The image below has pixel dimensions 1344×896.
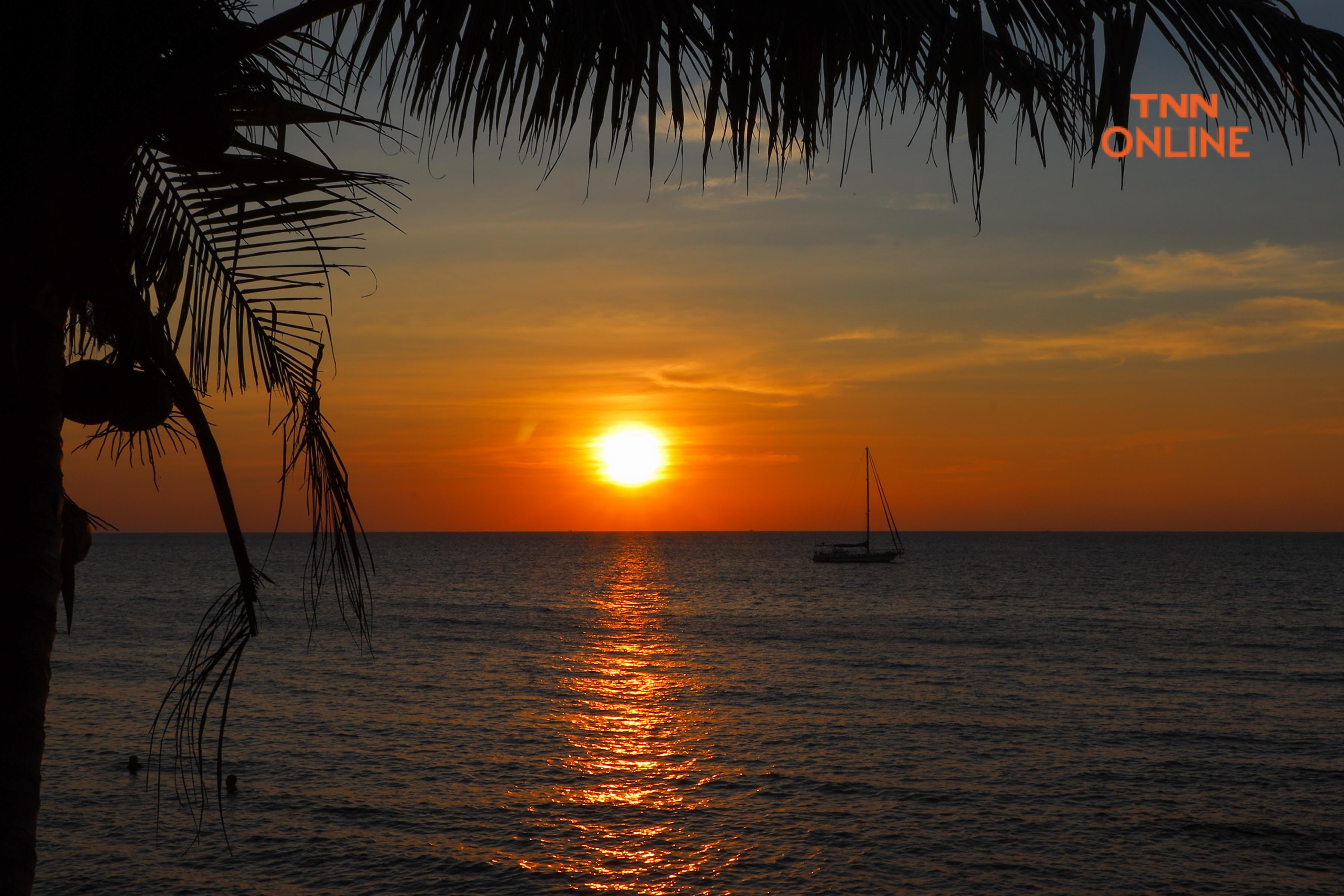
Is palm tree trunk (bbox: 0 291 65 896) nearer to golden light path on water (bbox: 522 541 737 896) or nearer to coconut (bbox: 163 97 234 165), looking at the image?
coconut (bbox: 163 97 234 165)

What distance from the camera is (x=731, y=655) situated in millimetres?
50594

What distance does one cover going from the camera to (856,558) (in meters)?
125

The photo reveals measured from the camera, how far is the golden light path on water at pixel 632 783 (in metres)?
19.4

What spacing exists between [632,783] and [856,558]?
10299cm

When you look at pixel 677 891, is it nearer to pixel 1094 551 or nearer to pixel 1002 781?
pixel 1002 781

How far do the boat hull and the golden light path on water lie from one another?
77.7m

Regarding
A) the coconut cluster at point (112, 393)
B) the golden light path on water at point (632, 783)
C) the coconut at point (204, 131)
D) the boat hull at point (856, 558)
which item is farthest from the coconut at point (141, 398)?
the boat hull at point (856, 558)

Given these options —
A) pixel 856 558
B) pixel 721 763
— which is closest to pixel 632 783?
pixel 721 763

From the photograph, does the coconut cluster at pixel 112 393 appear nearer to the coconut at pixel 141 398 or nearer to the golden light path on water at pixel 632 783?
the coconut at pixel 141 398

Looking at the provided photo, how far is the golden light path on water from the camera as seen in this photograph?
19.4 metres

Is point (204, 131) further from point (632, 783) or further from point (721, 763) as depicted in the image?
point (721, 763)

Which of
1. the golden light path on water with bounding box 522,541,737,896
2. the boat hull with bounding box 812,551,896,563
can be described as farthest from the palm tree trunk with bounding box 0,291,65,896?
the boat hull with bounding box 812,551,896,563

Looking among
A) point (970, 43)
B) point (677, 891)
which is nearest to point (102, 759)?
point (677, 891)

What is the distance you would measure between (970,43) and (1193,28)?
53 cm
